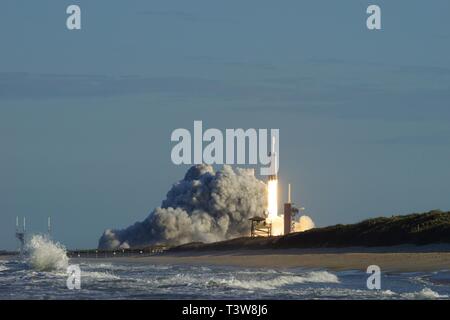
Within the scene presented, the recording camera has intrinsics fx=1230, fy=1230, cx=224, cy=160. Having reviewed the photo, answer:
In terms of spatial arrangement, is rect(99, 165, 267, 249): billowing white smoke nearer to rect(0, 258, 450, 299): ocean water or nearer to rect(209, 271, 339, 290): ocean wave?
rect(0, 258, 450, 299): ocean water

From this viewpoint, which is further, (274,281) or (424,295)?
(274,281)

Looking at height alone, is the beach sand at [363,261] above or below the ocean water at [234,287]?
above

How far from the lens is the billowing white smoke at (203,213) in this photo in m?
145

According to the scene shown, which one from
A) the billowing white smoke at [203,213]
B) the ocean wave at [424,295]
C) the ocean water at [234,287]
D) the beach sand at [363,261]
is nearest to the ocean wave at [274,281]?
the ocean water at [234,287]

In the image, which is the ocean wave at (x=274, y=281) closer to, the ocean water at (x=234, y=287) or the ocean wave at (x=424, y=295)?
the ocean water at (x=234, y=287)

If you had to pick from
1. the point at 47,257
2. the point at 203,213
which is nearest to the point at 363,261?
the point at 47,257

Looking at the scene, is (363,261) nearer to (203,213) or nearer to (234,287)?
(234,287)

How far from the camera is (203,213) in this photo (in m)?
148

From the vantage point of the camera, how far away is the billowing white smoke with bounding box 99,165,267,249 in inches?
5714

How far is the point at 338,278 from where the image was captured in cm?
5006

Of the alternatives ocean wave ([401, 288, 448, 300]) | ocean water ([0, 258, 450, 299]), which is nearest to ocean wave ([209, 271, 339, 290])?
ocean water ([0, 258, 450, 299])

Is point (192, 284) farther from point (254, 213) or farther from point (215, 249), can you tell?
point (254, 213)
